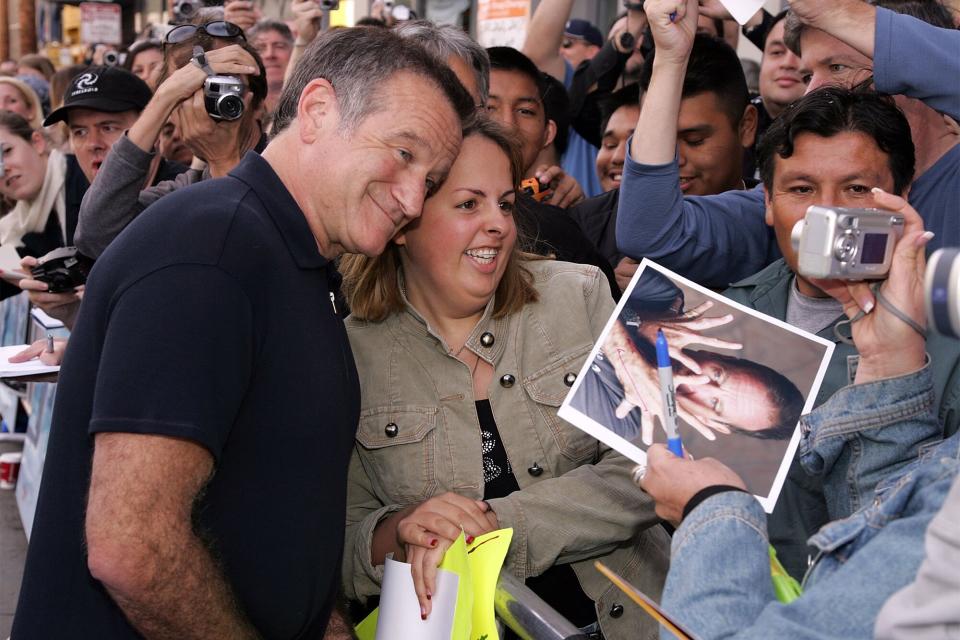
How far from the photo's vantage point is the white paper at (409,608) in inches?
81.5

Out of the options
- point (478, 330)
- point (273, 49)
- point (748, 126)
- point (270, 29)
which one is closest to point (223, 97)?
point (478, 330)

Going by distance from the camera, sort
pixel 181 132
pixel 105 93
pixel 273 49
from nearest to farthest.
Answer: pixel 181 132 → pixel 105 93 → pixel 273 49

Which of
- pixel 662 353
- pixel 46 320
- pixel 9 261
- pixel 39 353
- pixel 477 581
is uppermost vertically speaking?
pixel 662 353

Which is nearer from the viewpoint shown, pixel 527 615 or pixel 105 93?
pixel 527 615

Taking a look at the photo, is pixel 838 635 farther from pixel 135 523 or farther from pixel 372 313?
pixel 372 313

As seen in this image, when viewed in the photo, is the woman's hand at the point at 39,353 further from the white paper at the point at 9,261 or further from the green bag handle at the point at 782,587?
the green bag handle at the point at 782,587

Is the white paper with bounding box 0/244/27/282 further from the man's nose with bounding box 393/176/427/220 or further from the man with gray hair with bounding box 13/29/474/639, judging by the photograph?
the man's nose with bounding box 393/176/427/220

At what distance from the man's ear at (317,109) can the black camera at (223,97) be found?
1.47m

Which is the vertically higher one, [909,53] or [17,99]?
[909,53]

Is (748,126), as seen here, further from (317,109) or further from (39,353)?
(39,353)

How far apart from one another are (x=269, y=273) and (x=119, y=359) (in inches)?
12.7

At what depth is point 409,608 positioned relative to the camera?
210 cm

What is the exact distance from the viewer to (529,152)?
4285mm

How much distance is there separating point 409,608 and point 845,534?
96 centimetres
